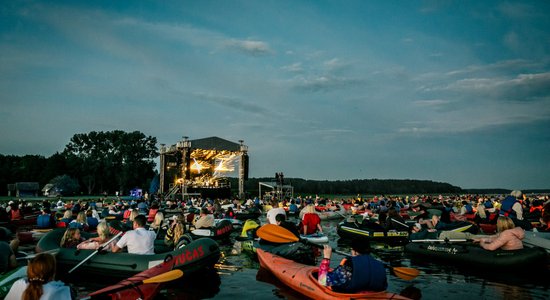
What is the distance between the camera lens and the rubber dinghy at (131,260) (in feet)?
26.4

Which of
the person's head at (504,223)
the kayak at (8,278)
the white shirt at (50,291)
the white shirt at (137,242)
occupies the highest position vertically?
the person's head at (504,223)

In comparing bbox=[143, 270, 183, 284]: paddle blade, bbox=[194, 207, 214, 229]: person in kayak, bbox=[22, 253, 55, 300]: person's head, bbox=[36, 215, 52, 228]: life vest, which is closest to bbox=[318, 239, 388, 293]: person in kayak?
bbox=[143, 270, 183, 284]: paddle blade

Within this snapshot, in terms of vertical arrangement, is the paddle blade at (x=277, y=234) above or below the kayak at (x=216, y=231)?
above

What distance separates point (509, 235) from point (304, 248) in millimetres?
4966

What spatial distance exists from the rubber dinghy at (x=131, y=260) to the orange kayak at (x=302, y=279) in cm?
141

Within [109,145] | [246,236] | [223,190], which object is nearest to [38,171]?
[109,145]

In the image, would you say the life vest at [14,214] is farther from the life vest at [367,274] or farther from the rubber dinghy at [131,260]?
the life vest at [367,274]

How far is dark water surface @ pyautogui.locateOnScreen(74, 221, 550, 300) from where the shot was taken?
25.7 feet

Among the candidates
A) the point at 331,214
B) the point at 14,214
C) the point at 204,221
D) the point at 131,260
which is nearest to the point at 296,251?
the point at 131,260

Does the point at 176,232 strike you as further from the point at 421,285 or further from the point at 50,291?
the point at 50,291

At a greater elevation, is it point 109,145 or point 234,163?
point 109,145

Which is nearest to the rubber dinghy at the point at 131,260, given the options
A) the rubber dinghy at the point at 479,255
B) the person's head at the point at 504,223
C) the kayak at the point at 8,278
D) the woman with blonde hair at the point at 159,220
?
the kayak at the point at 8,278

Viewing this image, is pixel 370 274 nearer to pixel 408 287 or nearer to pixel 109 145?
pixel 408 287

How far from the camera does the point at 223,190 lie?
4488 centimetres
